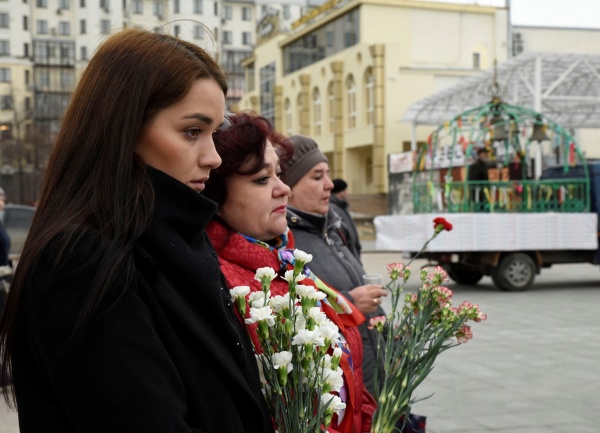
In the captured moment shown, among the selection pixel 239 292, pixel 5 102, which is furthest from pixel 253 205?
pixel 5 102

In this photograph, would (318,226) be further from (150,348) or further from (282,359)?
(150,348)

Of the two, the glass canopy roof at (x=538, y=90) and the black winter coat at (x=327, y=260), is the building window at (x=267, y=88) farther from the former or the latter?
the black winter coat at (x=327, y=260)

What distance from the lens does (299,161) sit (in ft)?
13.6

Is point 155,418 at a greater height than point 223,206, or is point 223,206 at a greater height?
point 223,206

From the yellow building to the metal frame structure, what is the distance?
10.7 metres

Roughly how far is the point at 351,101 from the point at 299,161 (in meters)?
41.1

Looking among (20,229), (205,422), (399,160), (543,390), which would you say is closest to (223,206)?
(205,422)

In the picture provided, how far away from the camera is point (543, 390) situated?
720 centimetres

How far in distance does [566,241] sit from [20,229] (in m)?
10.6

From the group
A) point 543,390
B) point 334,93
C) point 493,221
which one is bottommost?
point 543,390

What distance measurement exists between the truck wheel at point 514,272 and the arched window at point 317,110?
111 feet

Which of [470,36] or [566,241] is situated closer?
[566,241]

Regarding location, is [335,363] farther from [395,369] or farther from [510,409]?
[510,409]

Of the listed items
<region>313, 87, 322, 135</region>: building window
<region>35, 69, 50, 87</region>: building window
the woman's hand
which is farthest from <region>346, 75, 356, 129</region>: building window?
<region>35, 69, 50, 87</region>: building window
